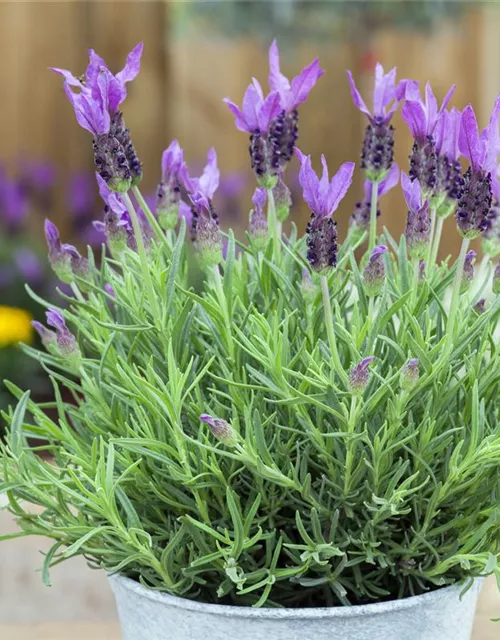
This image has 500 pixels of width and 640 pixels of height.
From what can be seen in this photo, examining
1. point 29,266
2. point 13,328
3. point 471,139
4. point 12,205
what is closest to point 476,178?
point 471,139

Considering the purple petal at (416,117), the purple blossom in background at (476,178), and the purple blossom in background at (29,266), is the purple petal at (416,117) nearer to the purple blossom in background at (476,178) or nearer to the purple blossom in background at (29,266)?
the purple blossom in background at (476,178)

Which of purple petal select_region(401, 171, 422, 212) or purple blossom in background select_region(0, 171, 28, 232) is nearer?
purple petal select_region(401, 171, 422, 212)

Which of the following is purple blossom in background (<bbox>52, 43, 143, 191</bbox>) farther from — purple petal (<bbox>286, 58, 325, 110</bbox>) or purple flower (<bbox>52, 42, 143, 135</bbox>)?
purple petal (<bbox>286, 58, 325, 110</bbox>)

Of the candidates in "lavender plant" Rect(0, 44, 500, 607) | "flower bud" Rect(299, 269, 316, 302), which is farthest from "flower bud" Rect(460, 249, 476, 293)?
"flower bud" Rect(299, 269, 316, 302)

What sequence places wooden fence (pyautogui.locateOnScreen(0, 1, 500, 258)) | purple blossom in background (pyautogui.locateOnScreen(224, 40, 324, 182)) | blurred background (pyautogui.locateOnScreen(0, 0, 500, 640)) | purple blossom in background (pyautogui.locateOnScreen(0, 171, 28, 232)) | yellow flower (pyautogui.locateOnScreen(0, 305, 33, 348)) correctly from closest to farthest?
purple blossom in background (pyautogui.locateOnScreen(224, 40, 324, 182)) → yellow flower (pyautogui.locateOnScreen(0, 305, 33, 348)) → purple blossom in background (pyautogui.locateOnScreen(0, 171, 28, 232)) → blurred background (pyautogui.locateOnScreen(0, 0, 500, 640)) → wooden fence (pyautogui.locateOnScreen(0, 1, 500, 258))

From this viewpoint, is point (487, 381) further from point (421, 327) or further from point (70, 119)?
point (70, 119)

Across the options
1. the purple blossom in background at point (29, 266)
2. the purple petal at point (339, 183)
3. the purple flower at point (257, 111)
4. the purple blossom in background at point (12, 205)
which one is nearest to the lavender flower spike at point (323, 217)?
the purple petal at point (339, 183)

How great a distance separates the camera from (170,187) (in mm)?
652

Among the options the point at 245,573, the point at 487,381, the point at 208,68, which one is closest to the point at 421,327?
the point at 487,381

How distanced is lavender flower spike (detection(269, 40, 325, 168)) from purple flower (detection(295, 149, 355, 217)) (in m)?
0.10

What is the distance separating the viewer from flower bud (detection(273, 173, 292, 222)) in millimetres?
680

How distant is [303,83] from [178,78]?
265 centimetres

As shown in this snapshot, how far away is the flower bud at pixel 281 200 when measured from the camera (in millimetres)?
680

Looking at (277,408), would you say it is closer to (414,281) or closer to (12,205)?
(414,281)
